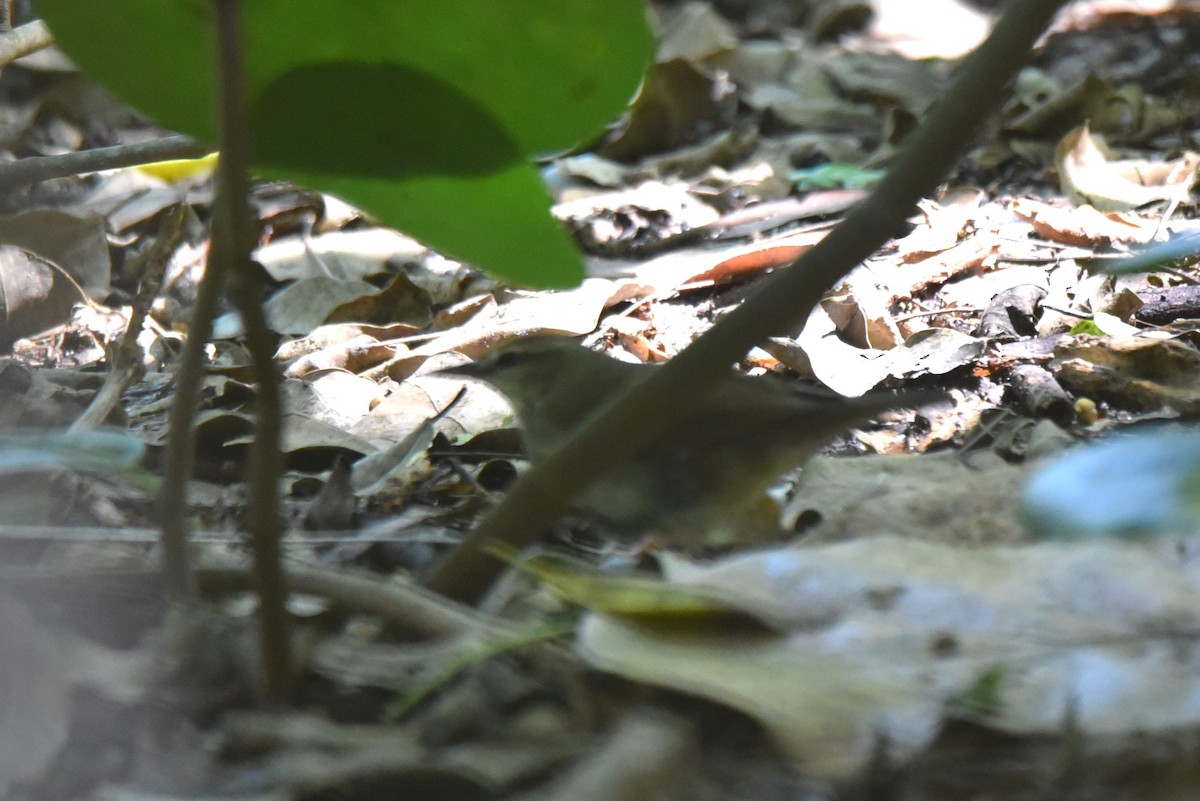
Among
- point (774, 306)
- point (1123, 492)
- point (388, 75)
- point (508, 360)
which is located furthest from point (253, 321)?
point (508, 360)

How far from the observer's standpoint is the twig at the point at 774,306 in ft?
5.10

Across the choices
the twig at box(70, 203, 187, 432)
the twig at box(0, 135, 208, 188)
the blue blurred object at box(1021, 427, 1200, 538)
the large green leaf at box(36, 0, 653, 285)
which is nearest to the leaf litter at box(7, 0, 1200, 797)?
the blue blurred object at box(1021, 427, 1200, 538)

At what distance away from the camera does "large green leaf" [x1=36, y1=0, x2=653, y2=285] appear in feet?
5.40

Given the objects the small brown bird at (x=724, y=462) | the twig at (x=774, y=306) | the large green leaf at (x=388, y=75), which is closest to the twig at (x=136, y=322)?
the large green leaf at (x=388, y=75)

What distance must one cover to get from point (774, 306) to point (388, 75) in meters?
0.59

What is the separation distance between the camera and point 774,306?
163cm

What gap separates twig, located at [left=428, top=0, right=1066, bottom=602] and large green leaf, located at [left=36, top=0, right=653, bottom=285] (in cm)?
37

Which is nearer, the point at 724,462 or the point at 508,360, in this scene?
the point at 724,462

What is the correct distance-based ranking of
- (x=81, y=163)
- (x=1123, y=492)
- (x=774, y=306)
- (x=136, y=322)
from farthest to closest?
(x=81, y=163) → (x=136, y=322) → (x=774, y=306) → (x=1123, y=492)

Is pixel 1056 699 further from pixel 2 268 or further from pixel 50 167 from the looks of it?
pixel 2 268

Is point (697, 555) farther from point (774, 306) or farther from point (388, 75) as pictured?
point (388, 75)

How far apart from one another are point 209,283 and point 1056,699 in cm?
110

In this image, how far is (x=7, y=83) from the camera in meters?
6.66

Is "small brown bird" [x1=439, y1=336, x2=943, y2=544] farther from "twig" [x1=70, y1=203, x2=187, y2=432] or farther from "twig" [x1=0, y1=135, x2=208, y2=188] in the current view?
"twig" [x1=0, y1=135, x2=208, y2=188]
